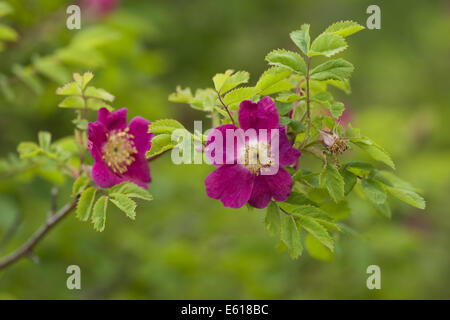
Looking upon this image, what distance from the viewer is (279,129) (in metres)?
1.38

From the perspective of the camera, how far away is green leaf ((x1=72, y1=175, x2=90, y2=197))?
4.94 feet

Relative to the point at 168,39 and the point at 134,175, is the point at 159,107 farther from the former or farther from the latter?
the point at 134,175

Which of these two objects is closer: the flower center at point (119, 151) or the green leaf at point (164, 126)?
the green leaf at point (164, 126)

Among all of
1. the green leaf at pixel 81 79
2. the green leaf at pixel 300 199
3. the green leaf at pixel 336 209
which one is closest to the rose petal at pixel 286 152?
the green leaf at pixel 300 199

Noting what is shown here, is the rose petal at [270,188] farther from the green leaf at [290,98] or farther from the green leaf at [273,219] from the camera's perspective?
the green leaf at [290,98]

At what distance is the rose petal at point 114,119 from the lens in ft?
5.10

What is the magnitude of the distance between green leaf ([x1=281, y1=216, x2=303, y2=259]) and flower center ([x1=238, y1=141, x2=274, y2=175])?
0.46 feet

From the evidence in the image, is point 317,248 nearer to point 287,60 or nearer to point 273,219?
point 273,219

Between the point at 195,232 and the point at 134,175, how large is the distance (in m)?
1.80

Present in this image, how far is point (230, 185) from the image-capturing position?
1.39m

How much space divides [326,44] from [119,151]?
61cm

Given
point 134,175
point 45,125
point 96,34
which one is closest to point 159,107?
point 45,125

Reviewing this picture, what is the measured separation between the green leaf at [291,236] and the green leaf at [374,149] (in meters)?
0.25
